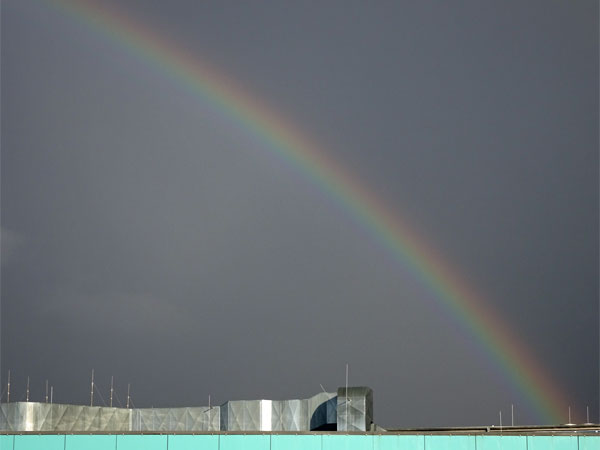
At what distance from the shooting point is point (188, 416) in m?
89.7

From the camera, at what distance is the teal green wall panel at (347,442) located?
51938mm

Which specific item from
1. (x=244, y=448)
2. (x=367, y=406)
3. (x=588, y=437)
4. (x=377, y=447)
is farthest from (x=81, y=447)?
(x=588, y=437)

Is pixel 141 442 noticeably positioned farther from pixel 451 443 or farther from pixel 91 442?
pixel 451 443

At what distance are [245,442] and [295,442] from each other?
2.54m

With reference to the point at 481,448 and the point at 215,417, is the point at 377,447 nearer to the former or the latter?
the point at 481,448

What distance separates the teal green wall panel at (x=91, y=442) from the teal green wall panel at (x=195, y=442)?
3.31 metres

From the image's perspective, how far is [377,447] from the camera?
51.8 m

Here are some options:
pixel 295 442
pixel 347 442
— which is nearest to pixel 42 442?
pixel 295 442

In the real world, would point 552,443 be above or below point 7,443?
above

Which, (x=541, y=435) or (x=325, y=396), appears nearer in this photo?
(x=541, y=435)

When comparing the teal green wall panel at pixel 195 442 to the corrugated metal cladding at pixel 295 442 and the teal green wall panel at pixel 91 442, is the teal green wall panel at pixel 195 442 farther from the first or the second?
the teal green wall panel at pixel 91 442

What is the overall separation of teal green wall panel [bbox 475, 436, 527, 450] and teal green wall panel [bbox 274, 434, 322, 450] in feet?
26.3

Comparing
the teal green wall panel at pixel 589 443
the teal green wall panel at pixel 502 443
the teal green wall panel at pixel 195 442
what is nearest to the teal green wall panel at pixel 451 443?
the teal green wall panel at pixel 502 443

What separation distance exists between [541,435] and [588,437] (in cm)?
216
